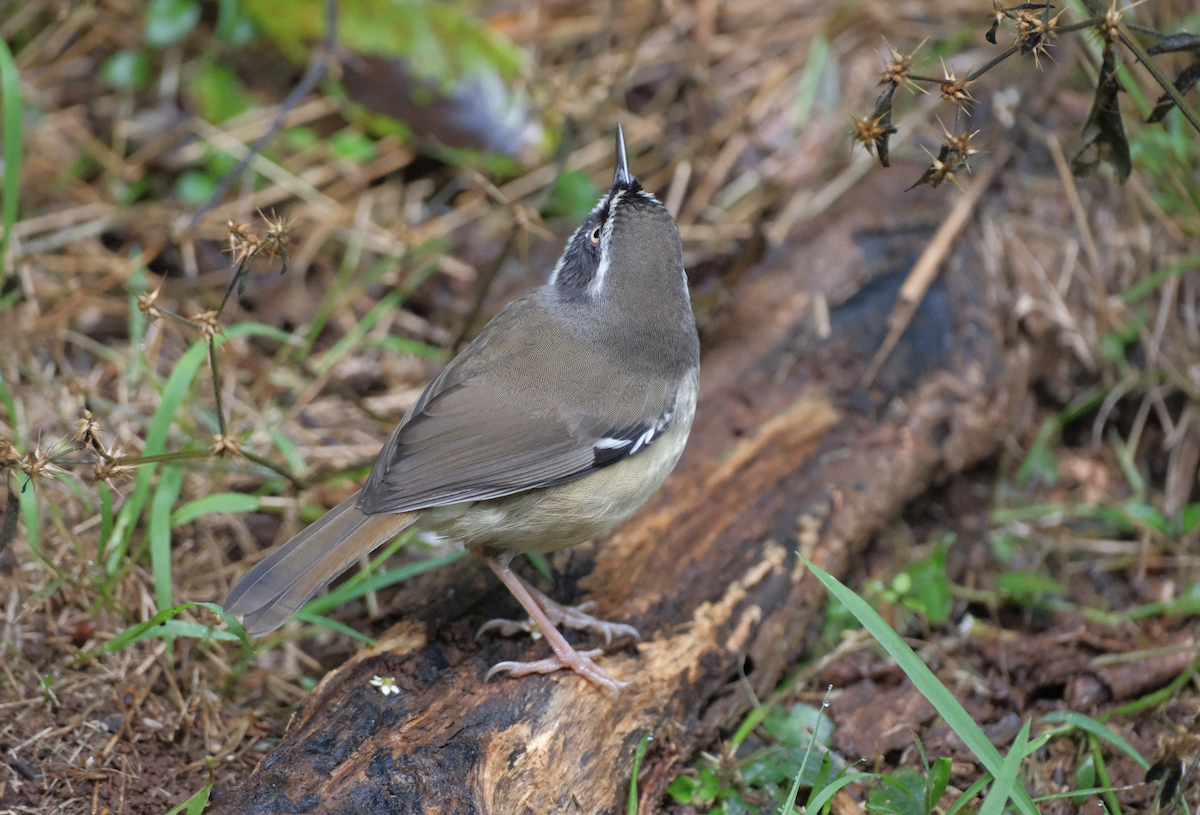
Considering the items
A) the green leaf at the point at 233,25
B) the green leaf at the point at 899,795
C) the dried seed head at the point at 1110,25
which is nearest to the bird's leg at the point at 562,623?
the green leaf at the point at 899,795

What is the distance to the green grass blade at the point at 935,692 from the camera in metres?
2.45

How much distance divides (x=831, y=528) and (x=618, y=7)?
4.08m

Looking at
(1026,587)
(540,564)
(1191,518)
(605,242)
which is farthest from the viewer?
(1191,518)

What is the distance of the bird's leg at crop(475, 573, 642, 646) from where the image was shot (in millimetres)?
3246

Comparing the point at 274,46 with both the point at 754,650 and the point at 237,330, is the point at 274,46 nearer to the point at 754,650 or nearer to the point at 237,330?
the point at 237,330

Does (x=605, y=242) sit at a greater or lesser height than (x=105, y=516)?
greater

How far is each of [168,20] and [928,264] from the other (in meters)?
4.41

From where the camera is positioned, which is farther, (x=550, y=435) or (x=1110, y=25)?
(x=550, y=435)

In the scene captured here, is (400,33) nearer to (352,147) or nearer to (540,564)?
(352,147)

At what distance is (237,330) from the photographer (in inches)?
150

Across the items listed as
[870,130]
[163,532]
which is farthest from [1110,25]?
[163,532]

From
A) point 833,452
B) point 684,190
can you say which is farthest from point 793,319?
point 684,190

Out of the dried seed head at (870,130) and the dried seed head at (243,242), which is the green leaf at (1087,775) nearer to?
the dried seed head at (870,130)

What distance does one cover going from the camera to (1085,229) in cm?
483
